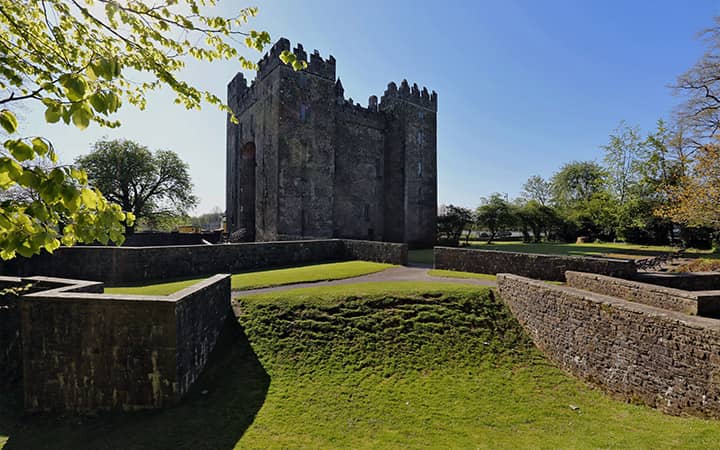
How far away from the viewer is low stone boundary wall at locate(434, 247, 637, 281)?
35.3 feet

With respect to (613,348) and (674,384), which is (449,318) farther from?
(674,384)

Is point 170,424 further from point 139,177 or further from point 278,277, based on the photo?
point 139,177

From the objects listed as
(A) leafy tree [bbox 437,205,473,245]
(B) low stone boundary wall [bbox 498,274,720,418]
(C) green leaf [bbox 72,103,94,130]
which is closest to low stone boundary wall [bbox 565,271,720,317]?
(B) low stone boundary wall [bbox 498,274,720,418]

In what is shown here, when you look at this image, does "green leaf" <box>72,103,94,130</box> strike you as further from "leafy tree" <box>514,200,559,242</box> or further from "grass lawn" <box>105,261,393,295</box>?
"leafy tree" <box>514,200,559,242</box>

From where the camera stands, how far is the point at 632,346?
6.30 meters

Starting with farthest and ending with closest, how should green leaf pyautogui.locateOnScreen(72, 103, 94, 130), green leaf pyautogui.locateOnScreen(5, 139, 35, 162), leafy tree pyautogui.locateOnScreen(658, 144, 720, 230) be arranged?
leafy tree pyautogui.locateOnScreen(658, 144, 720, 230)
green leaf pyautogui.locateOnScreen(72, 103, 94, 130)
green leaf pyautogui.locateOnScreen(5, 139, 35, 162)

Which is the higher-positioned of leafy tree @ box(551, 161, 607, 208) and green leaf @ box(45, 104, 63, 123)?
leafy tree @ box(551, 161, 607, 208)

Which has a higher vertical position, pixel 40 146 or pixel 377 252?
pixel 40 146

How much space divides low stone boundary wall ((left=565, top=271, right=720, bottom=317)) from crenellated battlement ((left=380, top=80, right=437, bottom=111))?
25.4 metres

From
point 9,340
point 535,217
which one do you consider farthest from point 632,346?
point 535,217

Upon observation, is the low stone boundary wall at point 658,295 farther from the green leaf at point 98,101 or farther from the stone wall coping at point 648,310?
the green leaf at point 98,101

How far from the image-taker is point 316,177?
84.7 feet

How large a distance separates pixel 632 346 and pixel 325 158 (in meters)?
23.0

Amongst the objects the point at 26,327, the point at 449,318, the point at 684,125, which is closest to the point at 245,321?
the point at 26,327
